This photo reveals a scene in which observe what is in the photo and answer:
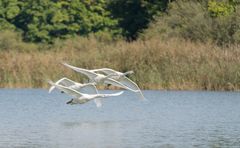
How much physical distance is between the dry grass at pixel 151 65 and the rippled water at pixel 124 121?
2.43 ft

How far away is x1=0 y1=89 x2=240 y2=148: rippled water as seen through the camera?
2059 cm

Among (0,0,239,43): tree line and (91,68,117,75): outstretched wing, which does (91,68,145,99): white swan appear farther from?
(0,0,239,43): tree line

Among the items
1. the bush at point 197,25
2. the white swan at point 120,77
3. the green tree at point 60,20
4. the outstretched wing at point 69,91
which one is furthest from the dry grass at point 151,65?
the green tree at point 60,20

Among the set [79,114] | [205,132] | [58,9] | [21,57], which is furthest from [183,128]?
[58,9]

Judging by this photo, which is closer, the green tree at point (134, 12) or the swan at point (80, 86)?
the swan at point (80, 86)

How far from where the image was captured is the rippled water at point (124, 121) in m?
20.6

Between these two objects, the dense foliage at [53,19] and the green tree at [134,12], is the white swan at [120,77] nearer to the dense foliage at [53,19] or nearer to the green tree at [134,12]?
the green tree at [134,12]

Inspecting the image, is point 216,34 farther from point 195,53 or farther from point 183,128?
point 183,128

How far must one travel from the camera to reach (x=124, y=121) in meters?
24.8

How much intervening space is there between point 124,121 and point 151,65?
10691 millimetres

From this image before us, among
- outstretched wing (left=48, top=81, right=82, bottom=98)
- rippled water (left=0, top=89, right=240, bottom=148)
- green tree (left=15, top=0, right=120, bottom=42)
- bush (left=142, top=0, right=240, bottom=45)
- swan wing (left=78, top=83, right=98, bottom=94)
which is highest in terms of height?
outstretched wing (left=48, top=81, right=82, bottom=98)

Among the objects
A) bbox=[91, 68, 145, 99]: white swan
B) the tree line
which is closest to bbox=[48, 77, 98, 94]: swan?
bbox=[91, 68, 145, 99]: white swan

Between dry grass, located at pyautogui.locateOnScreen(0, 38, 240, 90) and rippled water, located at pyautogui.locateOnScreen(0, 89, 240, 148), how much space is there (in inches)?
29.1

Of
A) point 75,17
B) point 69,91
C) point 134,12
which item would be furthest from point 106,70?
point 75,17
